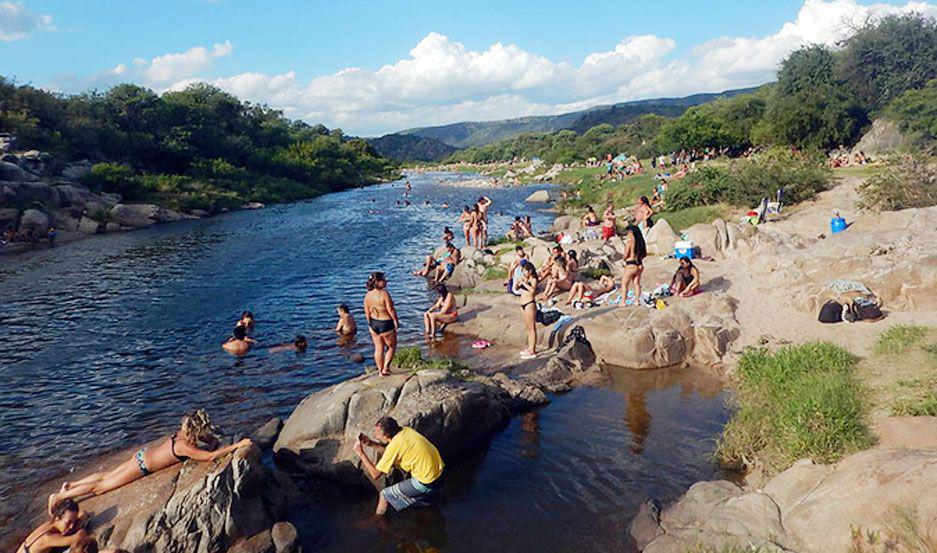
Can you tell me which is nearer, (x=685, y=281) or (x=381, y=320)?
(x=381, y=320)

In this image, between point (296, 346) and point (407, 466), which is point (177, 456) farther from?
point (296, 346)

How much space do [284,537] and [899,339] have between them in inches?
416

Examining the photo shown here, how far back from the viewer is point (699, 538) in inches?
253

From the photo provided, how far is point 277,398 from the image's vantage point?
11.9 meters

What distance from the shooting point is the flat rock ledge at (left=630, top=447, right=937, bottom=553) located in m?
5.64

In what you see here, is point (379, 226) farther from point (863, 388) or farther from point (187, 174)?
point (863, 388)

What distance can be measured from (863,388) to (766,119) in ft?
151

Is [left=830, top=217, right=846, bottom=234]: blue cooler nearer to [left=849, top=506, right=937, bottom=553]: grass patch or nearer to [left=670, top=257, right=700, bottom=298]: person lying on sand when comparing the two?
[left=670, top=257, right=700, bottom=298]: person lying on sand

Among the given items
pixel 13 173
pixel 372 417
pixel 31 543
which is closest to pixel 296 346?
pixel 372 417

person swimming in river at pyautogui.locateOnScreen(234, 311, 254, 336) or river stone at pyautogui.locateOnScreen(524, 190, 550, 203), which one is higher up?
person swimming in river at pyautogui.locateOnScreen(234, 311, 254, 336)

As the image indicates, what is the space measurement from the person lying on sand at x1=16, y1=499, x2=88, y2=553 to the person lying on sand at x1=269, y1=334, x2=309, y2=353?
25.5 feet

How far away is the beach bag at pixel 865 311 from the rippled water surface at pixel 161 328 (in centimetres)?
1018

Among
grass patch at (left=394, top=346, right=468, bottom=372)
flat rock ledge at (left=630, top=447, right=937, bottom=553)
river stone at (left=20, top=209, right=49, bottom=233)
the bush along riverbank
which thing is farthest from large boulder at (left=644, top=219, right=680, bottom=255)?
river stone at (left=20, top=209, right=49, bottom=233)

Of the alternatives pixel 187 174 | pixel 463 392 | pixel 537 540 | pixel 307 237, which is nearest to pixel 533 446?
pixel 463 392
